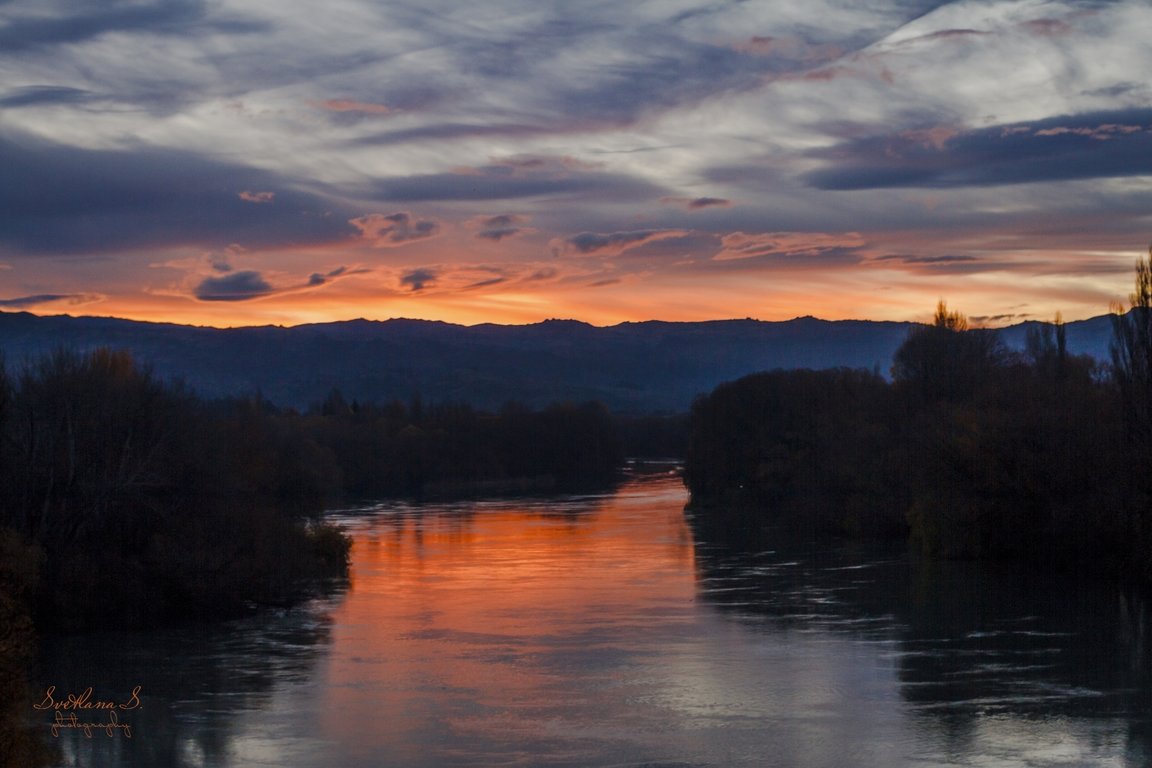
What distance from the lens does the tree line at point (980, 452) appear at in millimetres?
34375

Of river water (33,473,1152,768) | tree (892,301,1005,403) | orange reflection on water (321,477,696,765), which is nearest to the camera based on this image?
river water (33,473,1152,768)

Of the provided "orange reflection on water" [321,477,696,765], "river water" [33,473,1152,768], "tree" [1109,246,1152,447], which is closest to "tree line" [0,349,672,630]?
"river water" [33,473,1152,768]

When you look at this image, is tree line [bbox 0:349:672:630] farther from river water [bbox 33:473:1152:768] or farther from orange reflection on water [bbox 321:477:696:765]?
orange reflection on water [bbox 321:477:696:765]

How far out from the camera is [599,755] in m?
17.0

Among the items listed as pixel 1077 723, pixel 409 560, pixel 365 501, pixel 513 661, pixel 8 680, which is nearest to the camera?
pixel 8 680

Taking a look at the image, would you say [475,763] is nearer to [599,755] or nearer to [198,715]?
[599,755]

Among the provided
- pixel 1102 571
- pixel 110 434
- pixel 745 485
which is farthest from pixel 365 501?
pixel 1102 571

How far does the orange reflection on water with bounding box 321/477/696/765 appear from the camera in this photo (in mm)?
19625

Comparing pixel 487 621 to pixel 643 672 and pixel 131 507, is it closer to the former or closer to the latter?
pixel 643 672

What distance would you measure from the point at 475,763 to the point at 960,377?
3701 centimetres

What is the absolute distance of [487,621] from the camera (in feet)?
93.9

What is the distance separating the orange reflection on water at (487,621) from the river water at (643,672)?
9 cm

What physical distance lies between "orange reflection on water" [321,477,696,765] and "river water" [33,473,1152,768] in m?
0.09

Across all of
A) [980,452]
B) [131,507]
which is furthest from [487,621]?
[980,452]
